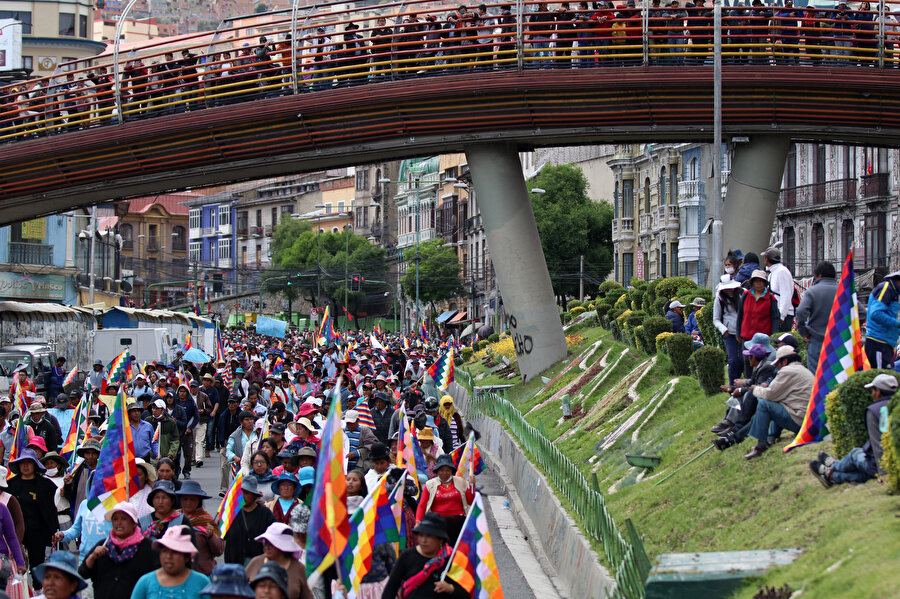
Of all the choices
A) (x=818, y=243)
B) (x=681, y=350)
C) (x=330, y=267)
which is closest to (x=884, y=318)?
(x=681, y=350)

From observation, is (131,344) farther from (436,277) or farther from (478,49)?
(436,277)

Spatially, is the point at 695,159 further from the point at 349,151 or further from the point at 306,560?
the point at 306,560

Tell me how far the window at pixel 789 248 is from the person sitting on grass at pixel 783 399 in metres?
44.6

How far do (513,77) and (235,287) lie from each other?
116 metres

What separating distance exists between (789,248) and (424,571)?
5092cm

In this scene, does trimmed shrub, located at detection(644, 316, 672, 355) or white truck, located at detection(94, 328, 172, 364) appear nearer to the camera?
trimmed shrub, located at detection(644, 316, 672, 355)

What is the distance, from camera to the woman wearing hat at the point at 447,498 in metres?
12.0

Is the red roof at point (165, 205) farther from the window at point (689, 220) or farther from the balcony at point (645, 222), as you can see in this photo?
the window at point (689, 220)

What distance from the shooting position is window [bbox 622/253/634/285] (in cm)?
7112

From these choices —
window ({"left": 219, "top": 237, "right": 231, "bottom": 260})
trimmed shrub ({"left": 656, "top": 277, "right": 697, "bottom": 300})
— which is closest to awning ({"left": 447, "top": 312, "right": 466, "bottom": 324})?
window ({"left": 219, "top": 237, "right": 231, "bottom": 260})

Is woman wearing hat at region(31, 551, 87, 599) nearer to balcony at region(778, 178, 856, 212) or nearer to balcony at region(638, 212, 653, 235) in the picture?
balcony at region(778, 178, 856, 212)

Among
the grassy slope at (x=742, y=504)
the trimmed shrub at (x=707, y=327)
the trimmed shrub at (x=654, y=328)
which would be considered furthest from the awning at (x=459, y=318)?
the trimmed shrub at (x=707, y=327)

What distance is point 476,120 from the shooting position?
2877 cm

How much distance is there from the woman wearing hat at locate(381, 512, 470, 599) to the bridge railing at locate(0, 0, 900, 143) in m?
19.6
